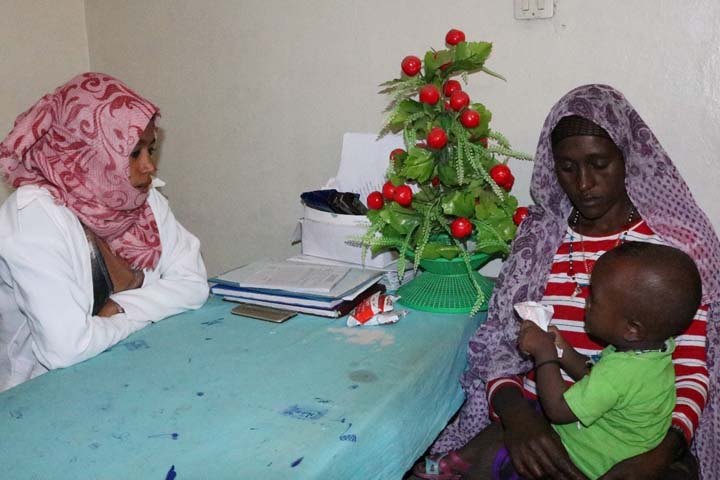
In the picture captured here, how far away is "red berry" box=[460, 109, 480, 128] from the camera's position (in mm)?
1671

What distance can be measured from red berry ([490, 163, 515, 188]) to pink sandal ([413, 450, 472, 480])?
26.8 inches

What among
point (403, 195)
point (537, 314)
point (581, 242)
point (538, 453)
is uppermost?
point (403, 195)

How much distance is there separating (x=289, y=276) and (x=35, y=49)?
1693mm

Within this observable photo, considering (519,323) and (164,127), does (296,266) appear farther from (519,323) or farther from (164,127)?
(164,127)

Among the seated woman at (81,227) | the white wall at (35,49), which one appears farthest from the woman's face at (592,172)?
the white wall at (35,49)

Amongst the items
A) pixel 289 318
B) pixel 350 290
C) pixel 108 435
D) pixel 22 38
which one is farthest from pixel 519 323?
pixel 22 38

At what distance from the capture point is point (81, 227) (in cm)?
175

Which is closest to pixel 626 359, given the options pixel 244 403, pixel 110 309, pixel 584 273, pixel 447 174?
pixel 584 273

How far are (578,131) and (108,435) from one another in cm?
116

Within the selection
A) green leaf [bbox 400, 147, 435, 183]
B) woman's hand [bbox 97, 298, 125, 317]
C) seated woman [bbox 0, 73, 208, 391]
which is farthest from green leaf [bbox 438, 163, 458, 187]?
woman's hand [bbox 97, 298, 125, 317]

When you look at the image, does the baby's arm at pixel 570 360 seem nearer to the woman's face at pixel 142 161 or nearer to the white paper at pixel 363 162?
the white paper at pixel 363 162

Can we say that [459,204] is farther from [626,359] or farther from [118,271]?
[118,271]

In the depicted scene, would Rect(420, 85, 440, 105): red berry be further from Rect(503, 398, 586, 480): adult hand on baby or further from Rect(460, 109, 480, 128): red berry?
Rect(503, 398, 586, 480): adult hand on baby

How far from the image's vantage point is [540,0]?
6.36 ft
